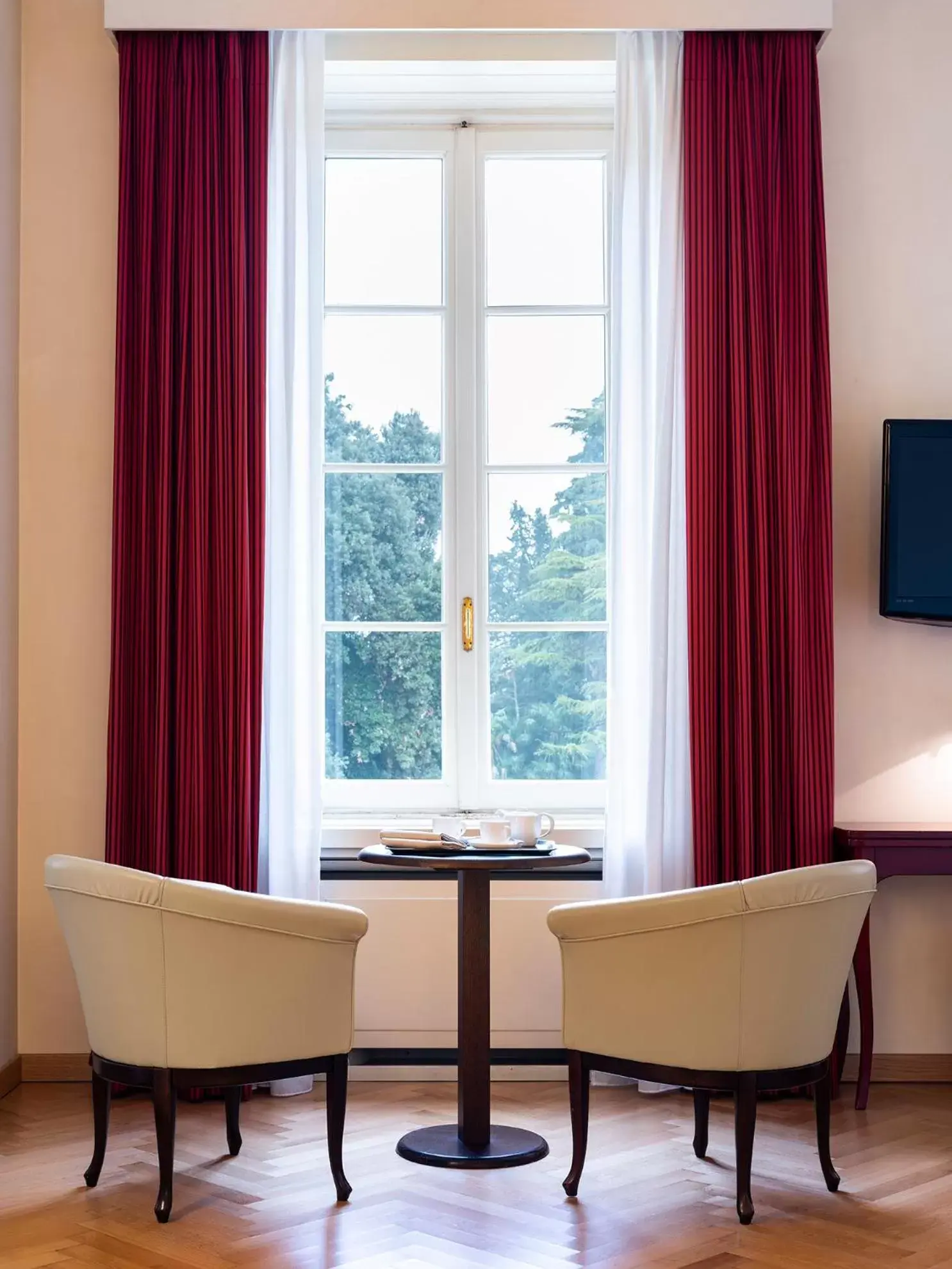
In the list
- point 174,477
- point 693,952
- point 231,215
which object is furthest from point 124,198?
point 693,952

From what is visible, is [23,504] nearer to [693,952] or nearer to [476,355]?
[476,355]

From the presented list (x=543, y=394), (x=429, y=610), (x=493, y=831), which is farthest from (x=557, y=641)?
(x=493, y=831)

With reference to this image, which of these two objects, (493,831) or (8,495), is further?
(8,495)

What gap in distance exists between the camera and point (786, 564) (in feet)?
12.8

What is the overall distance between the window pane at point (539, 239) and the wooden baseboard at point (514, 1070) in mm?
2556

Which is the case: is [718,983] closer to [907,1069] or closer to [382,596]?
[907,1069]

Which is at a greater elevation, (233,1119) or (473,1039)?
(473,1039)

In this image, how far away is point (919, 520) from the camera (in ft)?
12.8

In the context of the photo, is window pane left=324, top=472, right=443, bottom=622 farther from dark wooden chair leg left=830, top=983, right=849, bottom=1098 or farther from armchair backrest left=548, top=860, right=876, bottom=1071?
dark wooden chair leg left=830, top=983, right=849, bottom=1098

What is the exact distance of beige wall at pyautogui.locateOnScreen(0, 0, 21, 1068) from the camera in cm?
388

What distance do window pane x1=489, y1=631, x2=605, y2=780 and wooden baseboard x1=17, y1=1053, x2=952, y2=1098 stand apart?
973 millimetres

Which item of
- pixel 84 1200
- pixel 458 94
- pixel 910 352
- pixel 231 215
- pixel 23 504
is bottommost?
pixel 84 1200

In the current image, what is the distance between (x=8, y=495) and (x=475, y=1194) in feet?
8.07

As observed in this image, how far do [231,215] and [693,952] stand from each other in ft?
8.50
